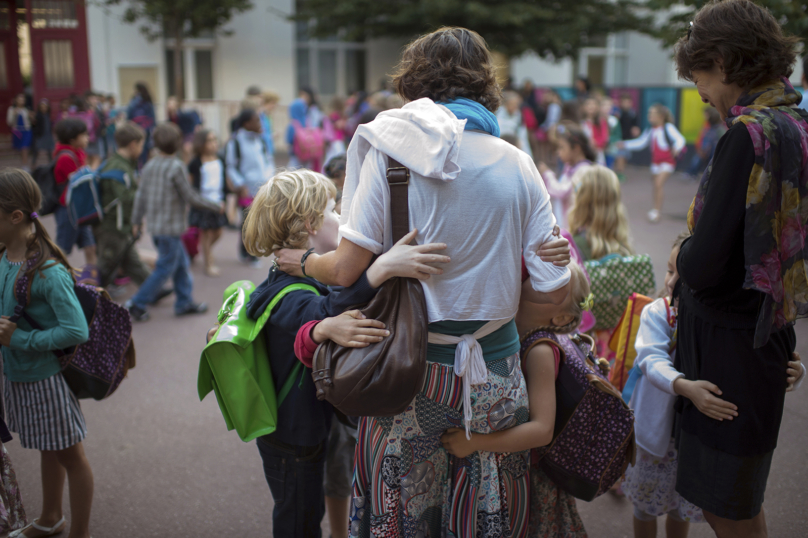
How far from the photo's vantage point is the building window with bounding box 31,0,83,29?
18.5m

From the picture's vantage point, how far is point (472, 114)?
173 centimetres

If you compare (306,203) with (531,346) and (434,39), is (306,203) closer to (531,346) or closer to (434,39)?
(434,39)

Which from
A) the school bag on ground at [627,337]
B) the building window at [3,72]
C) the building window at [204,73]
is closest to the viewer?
the school bag on ground at [627,337]

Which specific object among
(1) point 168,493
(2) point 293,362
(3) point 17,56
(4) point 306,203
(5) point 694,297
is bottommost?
(1) point 168,493

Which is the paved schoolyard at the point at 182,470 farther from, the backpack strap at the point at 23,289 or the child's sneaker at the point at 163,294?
the child's sneaker at the point at 163,294

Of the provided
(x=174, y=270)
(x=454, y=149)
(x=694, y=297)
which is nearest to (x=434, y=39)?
(x=454, y=149)

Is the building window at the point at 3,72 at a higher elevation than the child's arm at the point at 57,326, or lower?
higher

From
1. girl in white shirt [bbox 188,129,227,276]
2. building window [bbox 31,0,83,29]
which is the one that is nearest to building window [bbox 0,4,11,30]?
building window [bbox 31,0,83,29]

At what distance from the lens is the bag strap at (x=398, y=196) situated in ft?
5.46

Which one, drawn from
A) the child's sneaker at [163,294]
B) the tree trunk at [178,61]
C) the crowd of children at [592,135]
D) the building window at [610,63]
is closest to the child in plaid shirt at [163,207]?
the child's sneaker at [163,294]

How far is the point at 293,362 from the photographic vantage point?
7.27 ft

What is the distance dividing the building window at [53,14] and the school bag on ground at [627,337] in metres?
20.6

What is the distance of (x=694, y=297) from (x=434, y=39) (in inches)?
44.8

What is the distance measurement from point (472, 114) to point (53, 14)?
21.0 m
